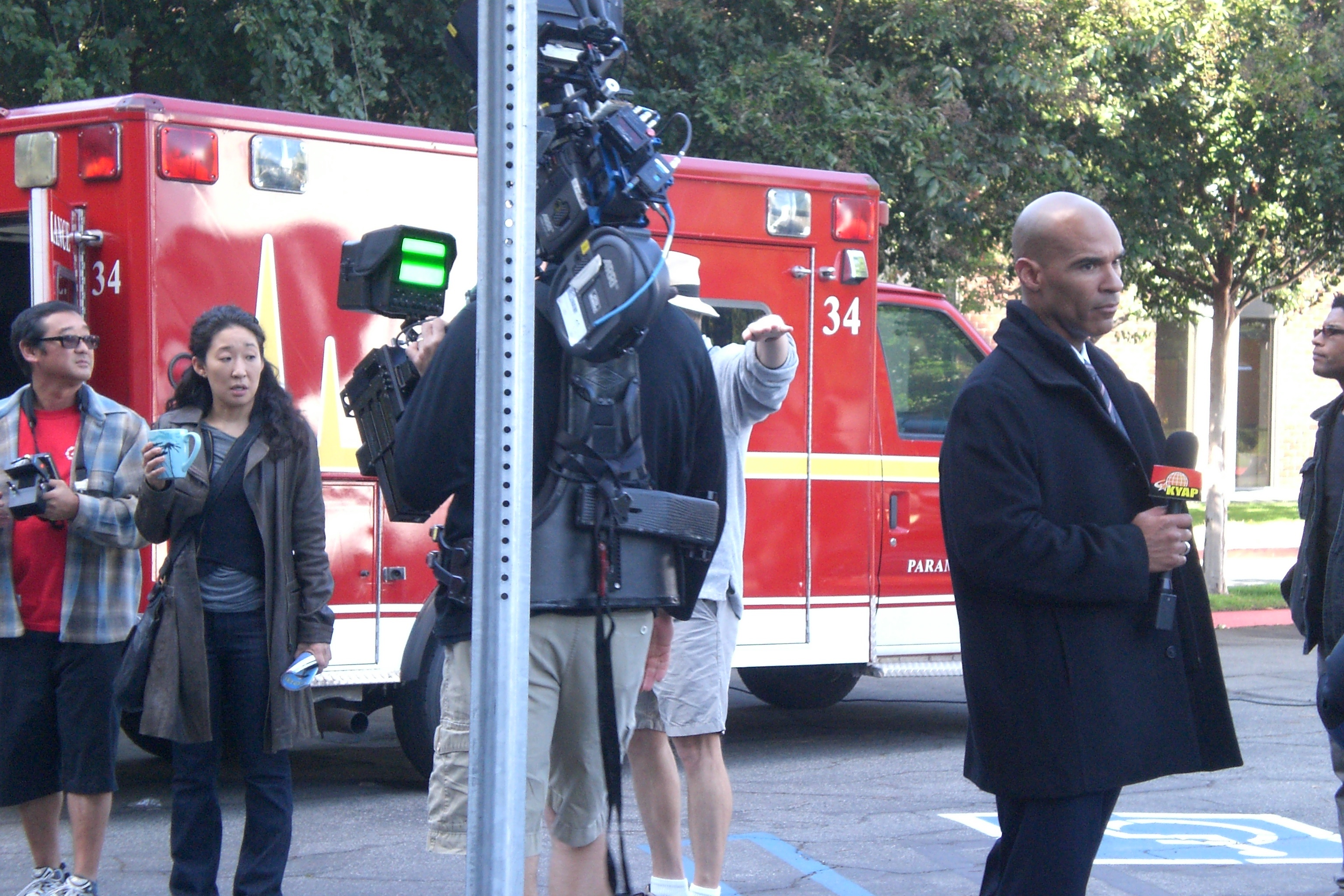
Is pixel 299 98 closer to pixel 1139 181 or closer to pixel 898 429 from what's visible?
pixel 898 429

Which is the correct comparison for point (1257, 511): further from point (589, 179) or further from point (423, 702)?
point (589, 179)

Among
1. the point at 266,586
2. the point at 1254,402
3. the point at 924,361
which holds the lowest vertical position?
the point at 266,586

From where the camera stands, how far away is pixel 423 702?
237 inches

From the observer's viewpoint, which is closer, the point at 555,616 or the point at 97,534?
the point at 555,616

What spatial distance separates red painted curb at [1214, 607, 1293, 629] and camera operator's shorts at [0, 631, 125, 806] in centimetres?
1051

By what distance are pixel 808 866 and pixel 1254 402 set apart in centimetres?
2384

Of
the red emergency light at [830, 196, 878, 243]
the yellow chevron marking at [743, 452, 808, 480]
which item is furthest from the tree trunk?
the yellow chevron marking at [743, 452, 808, 480]

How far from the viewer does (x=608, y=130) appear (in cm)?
285

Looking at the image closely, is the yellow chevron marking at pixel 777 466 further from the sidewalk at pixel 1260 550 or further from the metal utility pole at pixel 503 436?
the sidewalk at pixel 1260 550

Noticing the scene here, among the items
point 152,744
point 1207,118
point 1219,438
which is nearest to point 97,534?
point 152,744

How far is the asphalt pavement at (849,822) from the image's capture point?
16.7 feet

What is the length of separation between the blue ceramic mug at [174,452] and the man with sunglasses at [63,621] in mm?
505

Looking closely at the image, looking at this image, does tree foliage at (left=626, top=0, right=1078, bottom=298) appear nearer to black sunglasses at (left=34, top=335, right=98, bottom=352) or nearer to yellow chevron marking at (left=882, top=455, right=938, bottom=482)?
yellow chevron marking at (left=882, top=455, right=938, bottom=482)

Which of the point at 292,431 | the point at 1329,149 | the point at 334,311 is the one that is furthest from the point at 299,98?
the point at 1329,149
